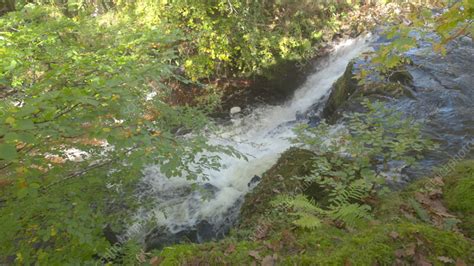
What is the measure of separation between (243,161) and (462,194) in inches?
183

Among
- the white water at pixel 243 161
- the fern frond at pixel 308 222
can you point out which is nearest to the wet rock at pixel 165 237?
the white water at pixel 243 161

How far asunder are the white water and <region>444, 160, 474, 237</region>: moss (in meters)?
2.10

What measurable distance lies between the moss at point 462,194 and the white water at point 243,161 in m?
2.10

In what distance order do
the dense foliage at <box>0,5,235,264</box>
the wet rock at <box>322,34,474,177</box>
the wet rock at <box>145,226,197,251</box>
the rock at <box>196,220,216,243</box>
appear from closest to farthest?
the dense foliage at <box>0,5,235,264</box>, the wet rock at <box>145,226,197,251</box>, the rock at <box>196,220,216,243</box>, the wet rock at <box>322,34,474,177</box>

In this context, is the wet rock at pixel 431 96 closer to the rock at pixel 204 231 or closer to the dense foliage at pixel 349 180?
the dense foliage at pixel 349 180

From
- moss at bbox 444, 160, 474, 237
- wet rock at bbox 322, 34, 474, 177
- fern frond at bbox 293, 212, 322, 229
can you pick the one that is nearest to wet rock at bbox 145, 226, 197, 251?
fern frond at bbox 293, 212, 322, 229

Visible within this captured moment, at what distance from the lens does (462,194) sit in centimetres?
364

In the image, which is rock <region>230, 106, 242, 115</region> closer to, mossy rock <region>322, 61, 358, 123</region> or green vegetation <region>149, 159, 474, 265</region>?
mossy rock <region>322, 61, 358, 123</region>

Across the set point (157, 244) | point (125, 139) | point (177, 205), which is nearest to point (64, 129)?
point (125, 139)

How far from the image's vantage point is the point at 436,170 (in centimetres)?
495

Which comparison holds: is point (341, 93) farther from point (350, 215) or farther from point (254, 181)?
point (350, 215)

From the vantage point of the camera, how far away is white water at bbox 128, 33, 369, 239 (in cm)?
628

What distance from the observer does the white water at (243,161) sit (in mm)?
6281

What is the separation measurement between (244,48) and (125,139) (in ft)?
25.9
